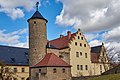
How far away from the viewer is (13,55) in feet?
173

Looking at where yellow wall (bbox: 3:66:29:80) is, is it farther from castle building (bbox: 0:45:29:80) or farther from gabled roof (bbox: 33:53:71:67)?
gabled roof (bbox: 33:53:71:67)

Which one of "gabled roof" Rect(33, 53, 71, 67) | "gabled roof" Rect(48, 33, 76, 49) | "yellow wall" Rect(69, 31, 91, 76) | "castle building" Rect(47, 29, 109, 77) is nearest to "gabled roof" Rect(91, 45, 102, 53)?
"castle building" Rect(47, 29, 109, 77)

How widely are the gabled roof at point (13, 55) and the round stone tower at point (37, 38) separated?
31.6ft

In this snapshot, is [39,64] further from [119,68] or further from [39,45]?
[119,68]

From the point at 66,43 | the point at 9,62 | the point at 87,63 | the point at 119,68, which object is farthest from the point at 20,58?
the point at 119,68

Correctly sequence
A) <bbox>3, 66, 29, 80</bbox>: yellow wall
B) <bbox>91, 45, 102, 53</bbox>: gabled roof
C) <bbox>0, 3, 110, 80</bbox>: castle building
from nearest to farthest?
<bbox>0, 3, 110, 80</bbox>: castle building, <bbox>3, 66, 29, 80</bbox>: yellow wall, <bbox>91, 45, 102, 53</bbox>: gabled roof

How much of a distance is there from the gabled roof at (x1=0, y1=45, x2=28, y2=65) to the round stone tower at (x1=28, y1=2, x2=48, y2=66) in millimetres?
9645

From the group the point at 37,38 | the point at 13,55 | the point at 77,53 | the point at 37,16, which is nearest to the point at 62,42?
the point at 77,53

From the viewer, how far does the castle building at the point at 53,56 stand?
39.9 meters

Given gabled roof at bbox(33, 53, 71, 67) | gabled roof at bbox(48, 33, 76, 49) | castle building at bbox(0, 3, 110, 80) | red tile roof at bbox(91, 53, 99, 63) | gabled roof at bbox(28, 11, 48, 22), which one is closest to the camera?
gabled roof at bbox(33, 53, 71, 67)

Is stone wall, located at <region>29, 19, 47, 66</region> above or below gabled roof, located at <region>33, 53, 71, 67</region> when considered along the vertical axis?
above

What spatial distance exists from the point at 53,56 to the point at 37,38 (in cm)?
427

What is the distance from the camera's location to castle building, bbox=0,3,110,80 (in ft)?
131

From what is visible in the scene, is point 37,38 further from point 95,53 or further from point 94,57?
point 95,53
